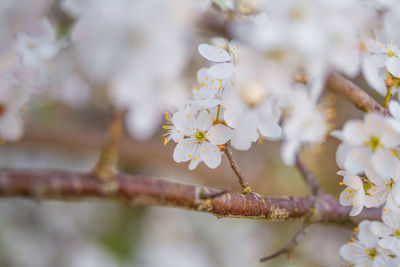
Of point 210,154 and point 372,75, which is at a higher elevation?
point 372,75

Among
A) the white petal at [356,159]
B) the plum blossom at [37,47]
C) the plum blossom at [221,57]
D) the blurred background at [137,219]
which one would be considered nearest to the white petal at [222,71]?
the plum blossom at [221,57]

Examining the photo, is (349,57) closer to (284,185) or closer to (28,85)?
(28,85)

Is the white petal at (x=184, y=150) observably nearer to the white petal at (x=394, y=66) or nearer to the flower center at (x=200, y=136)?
the flower center at (x=200, y=136)

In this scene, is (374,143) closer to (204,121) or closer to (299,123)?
(299,123)

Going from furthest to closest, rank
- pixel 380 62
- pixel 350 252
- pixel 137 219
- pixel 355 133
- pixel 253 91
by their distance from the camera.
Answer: pixel 137 219 < pixel 350 252 < pixel 380 62 < pixel 355 133 < pixel 253 91

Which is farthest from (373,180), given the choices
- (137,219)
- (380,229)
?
(137,219)

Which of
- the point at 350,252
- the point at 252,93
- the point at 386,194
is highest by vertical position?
the point at 252,93

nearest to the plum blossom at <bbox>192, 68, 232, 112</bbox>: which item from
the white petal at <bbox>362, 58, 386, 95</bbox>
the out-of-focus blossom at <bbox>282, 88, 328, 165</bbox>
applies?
the out-of-focus blossom at <bbox>282, 88, 328, 165</bbox>
